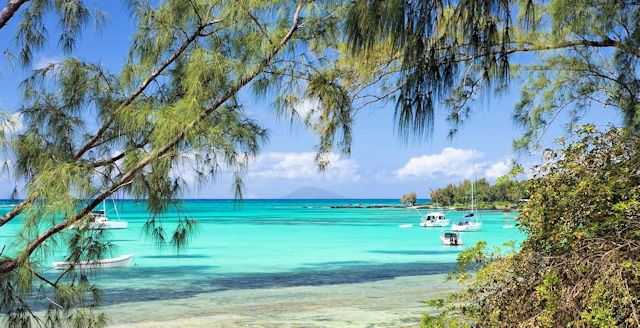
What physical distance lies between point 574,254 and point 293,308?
8441 millimetres

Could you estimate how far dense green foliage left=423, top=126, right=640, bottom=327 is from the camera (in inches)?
93.5

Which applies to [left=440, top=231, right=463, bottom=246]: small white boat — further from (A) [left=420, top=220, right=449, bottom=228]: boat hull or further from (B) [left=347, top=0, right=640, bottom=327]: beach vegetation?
(B) [left=347, top=0, right=640, bottom=327]: beach vegetation

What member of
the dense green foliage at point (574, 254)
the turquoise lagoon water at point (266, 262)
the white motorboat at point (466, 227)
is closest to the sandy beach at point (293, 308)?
the turquoise lagoon water at point (266, 262)

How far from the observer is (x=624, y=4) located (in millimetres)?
4031

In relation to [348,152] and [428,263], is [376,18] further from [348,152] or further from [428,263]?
[428,263]

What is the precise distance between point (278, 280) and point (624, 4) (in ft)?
39.7

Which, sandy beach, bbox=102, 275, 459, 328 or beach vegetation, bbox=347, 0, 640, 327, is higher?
beach vegetation, bbox=347, 0, 640, 327

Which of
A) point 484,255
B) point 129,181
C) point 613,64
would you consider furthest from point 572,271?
point 613,64

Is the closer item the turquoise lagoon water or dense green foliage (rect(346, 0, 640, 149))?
dense green foliage (rect(346, 0, 640, 149))

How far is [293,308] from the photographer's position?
10.7 metres

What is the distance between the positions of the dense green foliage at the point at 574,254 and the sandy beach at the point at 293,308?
577cm

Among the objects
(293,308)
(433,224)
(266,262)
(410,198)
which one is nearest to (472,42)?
(293,308)

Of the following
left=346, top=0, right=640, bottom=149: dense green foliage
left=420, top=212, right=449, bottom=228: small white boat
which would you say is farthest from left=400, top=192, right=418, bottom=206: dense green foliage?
left=346, top=0, right=640, bottom=149: dense green foliage

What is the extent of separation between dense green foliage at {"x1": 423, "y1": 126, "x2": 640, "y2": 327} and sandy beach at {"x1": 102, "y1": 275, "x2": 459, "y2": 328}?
18.9ft
